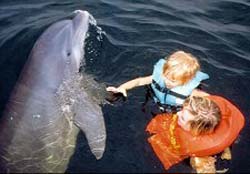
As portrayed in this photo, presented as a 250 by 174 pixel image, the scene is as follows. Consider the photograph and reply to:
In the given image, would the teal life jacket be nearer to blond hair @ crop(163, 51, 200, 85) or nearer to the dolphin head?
blond hair @ crop(163, 51, 200, 85)

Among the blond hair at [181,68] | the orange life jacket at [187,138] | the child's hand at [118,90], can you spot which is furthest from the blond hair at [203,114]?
the child's hand at [118,90]

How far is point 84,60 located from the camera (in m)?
7.82

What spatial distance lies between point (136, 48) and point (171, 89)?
2.05 meters

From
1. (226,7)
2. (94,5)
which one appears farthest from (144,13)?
(226,7)

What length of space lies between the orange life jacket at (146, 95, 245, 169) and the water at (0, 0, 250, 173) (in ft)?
0.55

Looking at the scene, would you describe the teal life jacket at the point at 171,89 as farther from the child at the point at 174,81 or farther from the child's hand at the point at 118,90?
the child's hand at the point at 118,90

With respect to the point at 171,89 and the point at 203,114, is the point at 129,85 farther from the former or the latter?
the point at 203,114

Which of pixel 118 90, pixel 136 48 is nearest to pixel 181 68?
pixel 118 90

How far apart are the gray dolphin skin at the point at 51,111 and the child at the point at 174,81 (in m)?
0.66

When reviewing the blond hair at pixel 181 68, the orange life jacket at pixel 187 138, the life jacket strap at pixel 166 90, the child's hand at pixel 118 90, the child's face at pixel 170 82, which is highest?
the blond hair at pixel 181 68

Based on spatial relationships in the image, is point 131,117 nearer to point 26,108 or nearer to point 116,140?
point 116,140

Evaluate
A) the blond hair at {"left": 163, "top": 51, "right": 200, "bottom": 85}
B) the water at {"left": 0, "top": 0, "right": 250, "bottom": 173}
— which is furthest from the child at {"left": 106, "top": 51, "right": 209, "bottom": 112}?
the water at {"left": 0, "top": 0, "right": 250, "bottom": 173}

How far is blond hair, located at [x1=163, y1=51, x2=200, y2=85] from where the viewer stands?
20.4ft

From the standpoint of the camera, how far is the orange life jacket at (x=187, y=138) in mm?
5730
